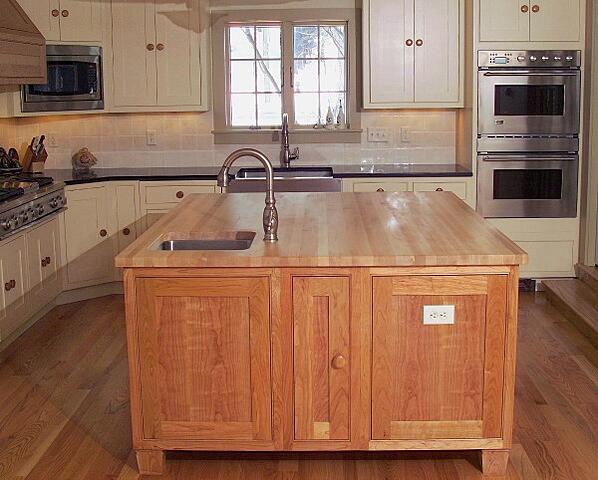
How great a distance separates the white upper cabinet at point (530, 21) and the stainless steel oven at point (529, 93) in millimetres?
108

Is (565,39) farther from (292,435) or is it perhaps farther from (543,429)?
(292,435)

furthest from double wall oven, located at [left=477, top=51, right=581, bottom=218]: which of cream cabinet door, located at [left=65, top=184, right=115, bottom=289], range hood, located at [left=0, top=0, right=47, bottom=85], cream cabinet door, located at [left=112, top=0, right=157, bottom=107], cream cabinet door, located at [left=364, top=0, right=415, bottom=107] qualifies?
range hood, located at [left=0, top=0, right=47, bottom=85]

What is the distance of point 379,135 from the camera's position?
717 cm

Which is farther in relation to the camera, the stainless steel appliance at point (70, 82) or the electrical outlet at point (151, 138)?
the electrical outlet at point (151, 138)

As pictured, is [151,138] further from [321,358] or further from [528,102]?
[321,358]

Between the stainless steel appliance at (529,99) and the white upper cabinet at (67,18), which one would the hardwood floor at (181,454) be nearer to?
the stainless steel appliance at (529,99)

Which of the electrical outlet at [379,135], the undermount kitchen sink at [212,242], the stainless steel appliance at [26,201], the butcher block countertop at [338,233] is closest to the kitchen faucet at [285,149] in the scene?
the electrical outlet at [379,135]

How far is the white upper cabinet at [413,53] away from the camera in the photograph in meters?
Result: 6.70

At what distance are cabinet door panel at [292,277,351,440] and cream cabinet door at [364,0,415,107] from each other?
342 cm

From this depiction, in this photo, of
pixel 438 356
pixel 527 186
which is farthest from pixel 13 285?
pixel 527 186

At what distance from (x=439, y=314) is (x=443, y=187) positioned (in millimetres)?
3166

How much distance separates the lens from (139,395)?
12.0 ft

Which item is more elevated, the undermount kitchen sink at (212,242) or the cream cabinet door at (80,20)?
the cream cabinet door at (80,20)

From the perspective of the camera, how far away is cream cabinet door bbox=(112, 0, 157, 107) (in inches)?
266
